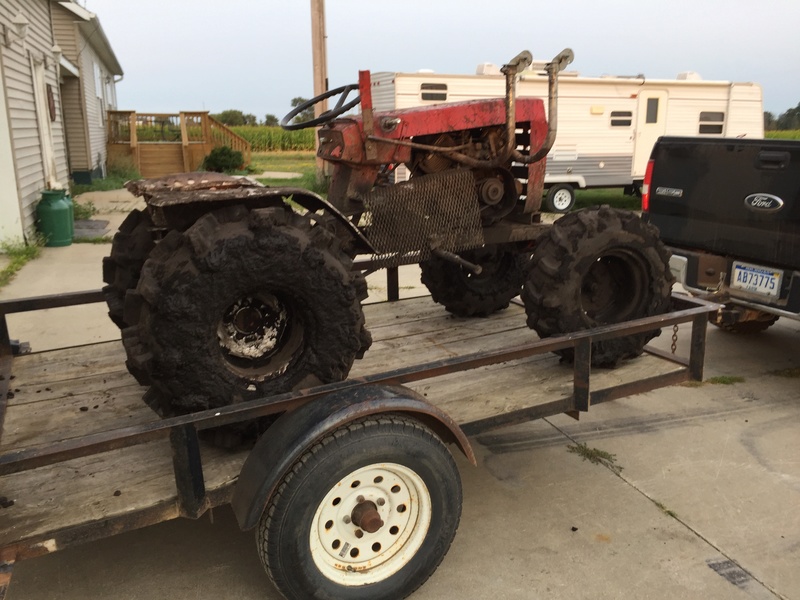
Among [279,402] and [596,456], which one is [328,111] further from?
[596,456]

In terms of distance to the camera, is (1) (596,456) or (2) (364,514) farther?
(1) (596,456)

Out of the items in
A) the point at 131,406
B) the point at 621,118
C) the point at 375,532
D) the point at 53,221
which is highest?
the point at 621,118

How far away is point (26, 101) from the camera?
11.8m

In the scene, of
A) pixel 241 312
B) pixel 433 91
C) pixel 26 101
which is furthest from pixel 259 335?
pixel 433 91

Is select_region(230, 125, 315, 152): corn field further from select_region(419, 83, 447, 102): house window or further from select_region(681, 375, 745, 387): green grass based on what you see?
select_region(681, 375, 745, 387): green grass

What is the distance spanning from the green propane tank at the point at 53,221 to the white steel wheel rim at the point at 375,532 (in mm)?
9791

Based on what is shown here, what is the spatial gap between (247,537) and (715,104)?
15.4 m

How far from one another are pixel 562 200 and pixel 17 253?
33.8 ft

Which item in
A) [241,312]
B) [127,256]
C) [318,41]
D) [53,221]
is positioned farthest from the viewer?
[318,41]

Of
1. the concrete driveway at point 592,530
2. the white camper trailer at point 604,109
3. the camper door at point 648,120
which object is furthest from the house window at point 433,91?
the concrete driveway at point 592,530

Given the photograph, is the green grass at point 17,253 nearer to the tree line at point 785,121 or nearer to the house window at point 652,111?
the house window at point 652,111

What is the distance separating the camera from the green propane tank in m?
10.7

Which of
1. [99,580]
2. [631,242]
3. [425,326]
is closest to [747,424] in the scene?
Result: [631,242]

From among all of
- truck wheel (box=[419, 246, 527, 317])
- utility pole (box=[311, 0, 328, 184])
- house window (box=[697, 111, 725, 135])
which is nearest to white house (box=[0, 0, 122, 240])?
utility pole (box=[311, 0, 328, 184])
